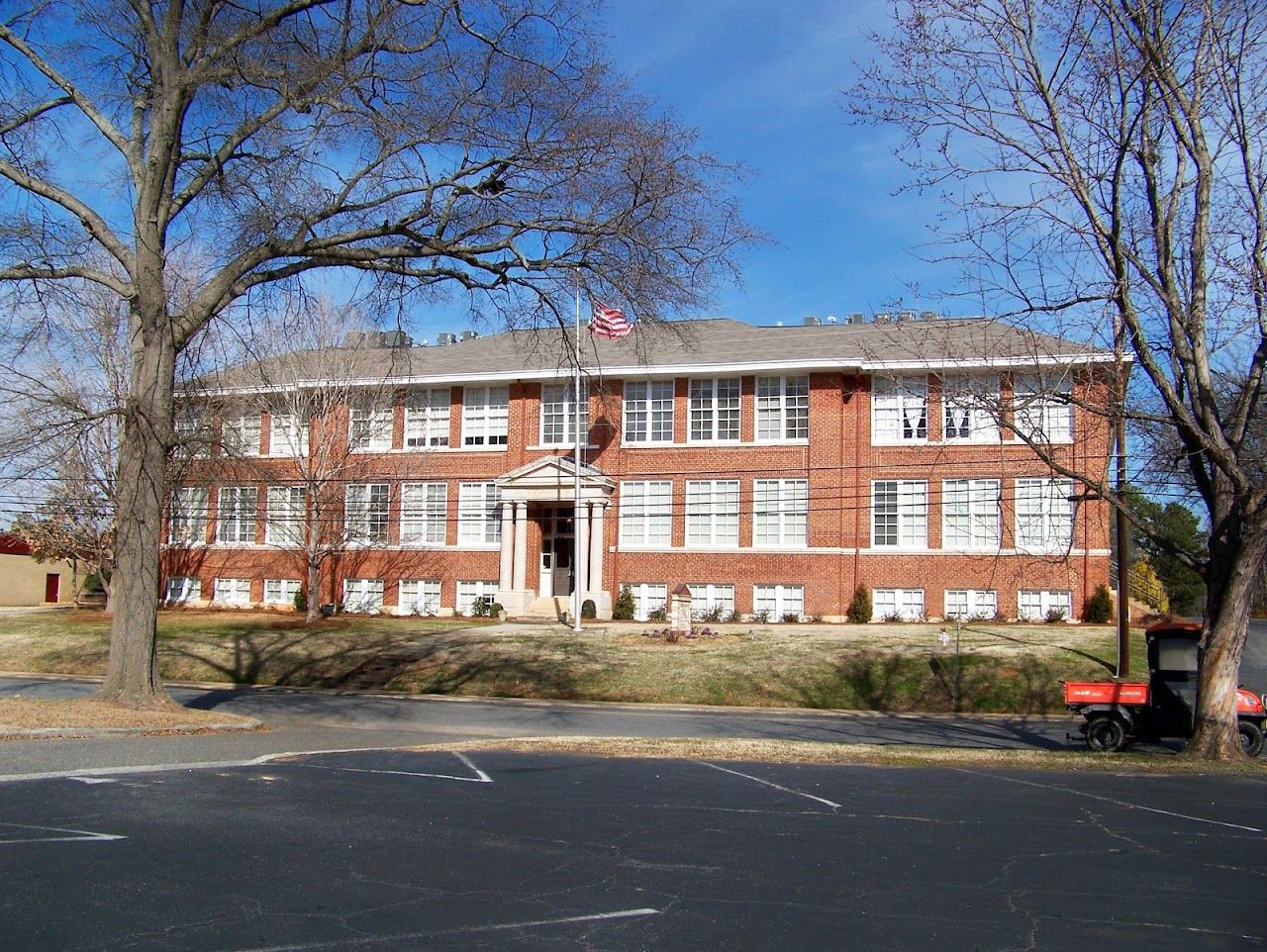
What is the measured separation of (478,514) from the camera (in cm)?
4212

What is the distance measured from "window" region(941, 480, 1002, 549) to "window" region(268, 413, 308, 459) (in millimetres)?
21526

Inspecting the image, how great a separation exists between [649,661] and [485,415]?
16.8 metres

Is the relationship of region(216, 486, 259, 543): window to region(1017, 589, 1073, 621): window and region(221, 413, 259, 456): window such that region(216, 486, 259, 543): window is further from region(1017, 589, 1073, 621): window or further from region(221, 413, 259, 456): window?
region(1017, 589, 1073, 621): window

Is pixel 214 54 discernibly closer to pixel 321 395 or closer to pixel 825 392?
pixel 321 395

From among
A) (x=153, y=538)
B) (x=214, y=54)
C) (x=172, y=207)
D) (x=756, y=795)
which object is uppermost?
(x=214, y=54)

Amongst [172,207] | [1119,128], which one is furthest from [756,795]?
[172,207]

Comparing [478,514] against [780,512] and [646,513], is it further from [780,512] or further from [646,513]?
[780,512]

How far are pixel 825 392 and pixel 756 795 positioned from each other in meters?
29.1

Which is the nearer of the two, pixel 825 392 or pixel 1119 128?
pixel 1119 128

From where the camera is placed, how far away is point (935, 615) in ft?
123

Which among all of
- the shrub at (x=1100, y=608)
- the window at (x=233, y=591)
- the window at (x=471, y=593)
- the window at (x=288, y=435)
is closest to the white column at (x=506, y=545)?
the window at (x=471, y=593)

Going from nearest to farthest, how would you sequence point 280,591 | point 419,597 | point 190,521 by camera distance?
point 419,597 → point 280,591 → point 190,521

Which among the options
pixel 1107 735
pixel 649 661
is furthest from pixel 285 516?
pixel 1107 735

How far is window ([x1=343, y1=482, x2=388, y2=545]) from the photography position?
4047cm
